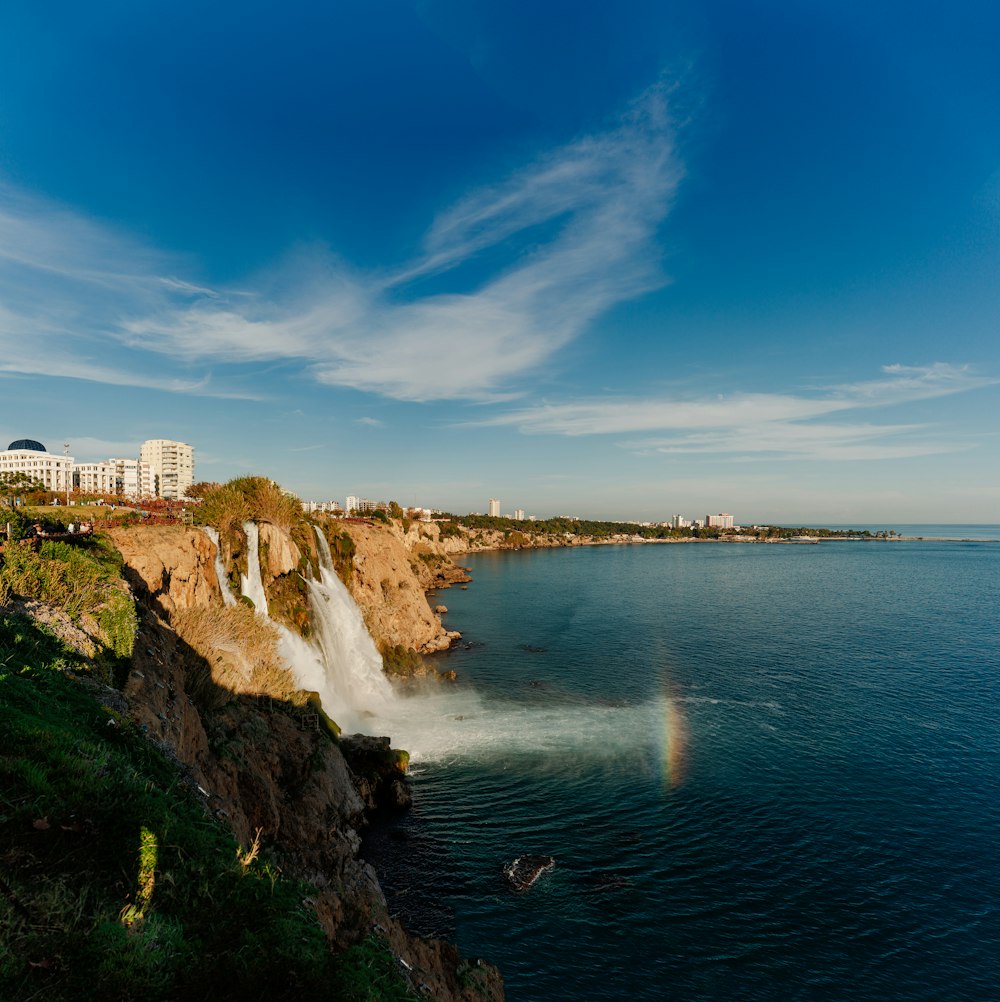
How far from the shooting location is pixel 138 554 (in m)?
26.1

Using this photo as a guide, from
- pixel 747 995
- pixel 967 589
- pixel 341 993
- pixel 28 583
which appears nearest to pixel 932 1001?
pixel 747 995

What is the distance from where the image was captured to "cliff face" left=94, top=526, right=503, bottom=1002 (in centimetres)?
1378

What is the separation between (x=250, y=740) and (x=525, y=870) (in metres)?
11.5

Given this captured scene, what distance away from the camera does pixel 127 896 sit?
290 inches

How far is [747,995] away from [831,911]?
5441 mm

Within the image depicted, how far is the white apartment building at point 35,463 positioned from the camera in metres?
143

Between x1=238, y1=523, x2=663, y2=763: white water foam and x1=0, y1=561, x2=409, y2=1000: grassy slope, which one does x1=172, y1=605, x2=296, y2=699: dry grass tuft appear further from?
x1=0, y1=561, x2=409, y2=1000: grassy slope

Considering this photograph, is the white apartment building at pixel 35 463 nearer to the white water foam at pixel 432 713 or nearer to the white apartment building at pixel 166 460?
the white apartment building at pixel 166 460

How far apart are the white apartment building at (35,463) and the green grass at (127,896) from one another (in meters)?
162

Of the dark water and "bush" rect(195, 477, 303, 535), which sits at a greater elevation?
"bush" rect(195, 477, 303, 535)

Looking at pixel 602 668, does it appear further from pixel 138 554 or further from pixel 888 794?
pixel 138 554

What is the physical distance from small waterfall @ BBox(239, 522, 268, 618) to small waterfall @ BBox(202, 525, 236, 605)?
4.76ft

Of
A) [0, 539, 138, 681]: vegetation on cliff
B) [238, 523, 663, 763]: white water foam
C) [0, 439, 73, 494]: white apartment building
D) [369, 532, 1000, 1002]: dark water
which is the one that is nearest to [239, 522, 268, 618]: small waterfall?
[238, 523, 663, 763]: white water foam

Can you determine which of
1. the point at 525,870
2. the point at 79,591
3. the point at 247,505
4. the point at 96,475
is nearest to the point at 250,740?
the point at 79,591
